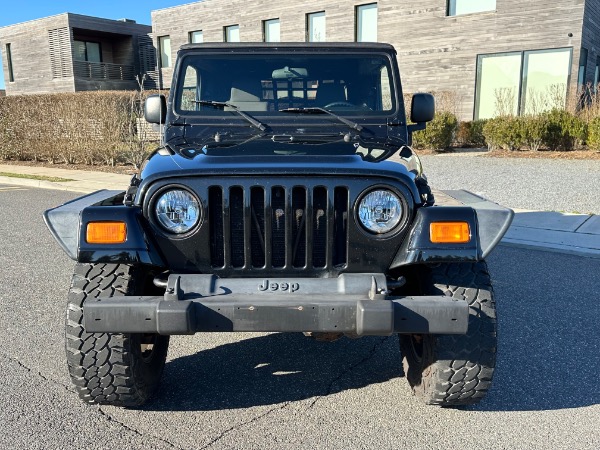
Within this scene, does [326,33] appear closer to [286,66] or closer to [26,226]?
[26,226]

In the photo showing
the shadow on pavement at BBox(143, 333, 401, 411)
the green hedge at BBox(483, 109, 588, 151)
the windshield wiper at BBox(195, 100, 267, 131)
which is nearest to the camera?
the shadow on pavement at BBox(143, 333, 401, 411)

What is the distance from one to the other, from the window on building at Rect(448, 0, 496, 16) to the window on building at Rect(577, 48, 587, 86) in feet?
9.37

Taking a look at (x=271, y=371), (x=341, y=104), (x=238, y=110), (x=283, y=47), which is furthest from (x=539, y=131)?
(x=271, y=371)

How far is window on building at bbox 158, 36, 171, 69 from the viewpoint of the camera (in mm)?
24398

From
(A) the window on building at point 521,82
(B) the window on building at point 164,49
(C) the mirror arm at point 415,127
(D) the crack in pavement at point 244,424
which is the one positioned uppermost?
(B) the window on building at point 164,49

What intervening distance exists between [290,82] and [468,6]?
593 inches

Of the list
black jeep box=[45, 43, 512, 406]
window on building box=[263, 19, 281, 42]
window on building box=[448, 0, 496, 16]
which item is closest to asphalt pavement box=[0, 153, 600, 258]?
black jeep box=[45, 43, 512, 406]

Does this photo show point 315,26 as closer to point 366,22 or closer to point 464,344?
point 366,22

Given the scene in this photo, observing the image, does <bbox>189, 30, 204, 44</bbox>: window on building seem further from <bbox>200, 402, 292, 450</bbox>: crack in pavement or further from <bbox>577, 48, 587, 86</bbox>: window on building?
<bbox>200, 402, 292, 450</bbox>: crack in pavement

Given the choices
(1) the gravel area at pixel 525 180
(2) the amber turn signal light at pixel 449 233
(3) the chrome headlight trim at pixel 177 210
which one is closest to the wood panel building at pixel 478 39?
(1) the gravel area at pixel 525 180

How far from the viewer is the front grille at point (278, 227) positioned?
248cm

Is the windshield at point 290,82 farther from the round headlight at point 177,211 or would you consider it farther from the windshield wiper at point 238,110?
the round headlight at point 177,211

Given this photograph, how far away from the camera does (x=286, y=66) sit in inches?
145

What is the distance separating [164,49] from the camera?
24.7 m
